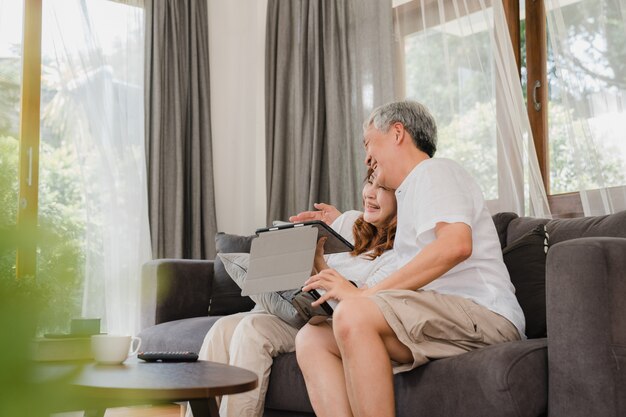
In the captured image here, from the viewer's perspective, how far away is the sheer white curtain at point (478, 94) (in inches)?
121

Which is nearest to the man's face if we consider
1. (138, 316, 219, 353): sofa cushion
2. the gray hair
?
the gray hair

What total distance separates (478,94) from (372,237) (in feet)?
4.01

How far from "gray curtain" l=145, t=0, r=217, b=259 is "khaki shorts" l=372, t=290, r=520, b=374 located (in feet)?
8.81

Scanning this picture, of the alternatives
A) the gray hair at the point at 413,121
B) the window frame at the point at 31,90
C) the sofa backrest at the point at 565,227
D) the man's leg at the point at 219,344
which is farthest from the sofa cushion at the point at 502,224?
the window frame at the point at 31,90

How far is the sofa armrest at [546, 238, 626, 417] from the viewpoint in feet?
4.95

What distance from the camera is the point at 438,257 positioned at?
68.1 inches

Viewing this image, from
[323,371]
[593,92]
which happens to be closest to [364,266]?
[323,371]

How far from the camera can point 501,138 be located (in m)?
3.14

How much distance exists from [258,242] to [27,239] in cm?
174

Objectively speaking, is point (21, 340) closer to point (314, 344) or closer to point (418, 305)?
point (418, 305)

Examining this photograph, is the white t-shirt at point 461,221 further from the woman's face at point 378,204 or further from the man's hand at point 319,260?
the woman's face at point 378,204

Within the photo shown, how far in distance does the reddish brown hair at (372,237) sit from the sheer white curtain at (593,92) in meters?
0.94

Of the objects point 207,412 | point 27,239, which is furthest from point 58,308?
point 207,412

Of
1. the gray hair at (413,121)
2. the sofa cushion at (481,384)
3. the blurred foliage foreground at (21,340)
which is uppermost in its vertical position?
the gray hair at (413,121)
